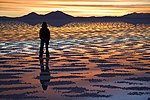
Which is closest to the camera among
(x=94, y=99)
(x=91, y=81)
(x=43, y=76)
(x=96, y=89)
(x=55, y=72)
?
(x=94, y=99)

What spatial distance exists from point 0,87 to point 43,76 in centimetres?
268

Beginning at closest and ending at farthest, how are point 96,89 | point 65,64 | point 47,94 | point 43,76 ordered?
point 47,94, point 96,89, point 43,76, point 65,64

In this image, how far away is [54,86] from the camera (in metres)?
13.2

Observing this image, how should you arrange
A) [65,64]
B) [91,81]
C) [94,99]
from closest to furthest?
[94,99] → [91,81] → [65,64]

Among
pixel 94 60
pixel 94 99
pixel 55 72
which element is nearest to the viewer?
pixel 94 99

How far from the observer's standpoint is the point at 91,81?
1436 cm

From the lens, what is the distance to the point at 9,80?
14633 mm

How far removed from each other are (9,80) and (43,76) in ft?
5.00

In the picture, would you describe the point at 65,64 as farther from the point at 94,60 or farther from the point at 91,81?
the point at 91,81

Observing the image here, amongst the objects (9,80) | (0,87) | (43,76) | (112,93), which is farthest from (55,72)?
(112,93)

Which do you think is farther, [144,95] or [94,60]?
[94,60]

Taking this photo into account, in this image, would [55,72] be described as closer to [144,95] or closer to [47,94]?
[47,94]

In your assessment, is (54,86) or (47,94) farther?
(54,86)

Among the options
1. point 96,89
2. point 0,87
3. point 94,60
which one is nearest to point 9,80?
point 0,87
